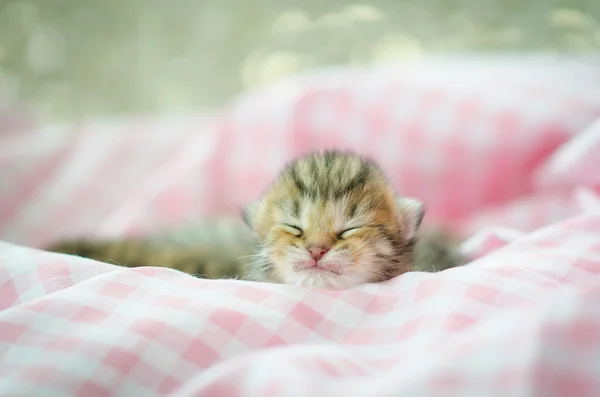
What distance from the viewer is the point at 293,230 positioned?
0.73 metres

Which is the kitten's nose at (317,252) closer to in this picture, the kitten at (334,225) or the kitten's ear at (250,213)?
the kitten at (334,225)

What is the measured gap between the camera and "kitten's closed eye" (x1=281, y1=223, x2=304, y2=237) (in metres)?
0.72

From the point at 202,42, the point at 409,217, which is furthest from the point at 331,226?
the point at 202,42

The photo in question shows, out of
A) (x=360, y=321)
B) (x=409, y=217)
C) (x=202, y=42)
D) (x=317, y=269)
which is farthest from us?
(x=202, y=42)

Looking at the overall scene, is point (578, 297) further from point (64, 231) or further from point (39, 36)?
point (39, 36)

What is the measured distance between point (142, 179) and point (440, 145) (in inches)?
31.9

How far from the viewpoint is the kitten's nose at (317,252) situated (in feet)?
2.25

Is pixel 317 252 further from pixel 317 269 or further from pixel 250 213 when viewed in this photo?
pixel 250 213

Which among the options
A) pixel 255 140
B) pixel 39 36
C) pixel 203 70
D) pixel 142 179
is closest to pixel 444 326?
pixel 255 140

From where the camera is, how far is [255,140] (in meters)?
1.51

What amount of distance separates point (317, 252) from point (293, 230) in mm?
54

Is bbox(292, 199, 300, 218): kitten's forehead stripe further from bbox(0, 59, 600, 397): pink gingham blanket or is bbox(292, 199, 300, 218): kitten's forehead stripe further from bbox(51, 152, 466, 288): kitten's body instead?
bbox(0, 59, 600, 397): pink gingham blanket

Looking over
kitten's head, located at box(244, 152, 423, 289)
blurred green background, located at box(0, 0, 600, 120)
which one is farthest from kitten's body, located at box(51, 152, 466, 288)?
blurred green background, located at box(0, 0, 600, 120)

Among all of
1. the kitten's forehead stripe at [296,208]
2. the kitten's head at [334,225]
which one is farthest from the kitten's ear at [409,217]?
the kitten's forehead stripe at [296,208]
